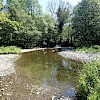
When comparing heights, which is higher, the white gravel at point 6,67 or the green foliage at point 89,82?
the green foliage at point 89,82

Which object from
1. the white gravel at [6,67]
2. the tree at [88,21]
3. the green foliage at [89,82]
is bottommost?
the white gravel at [6,67]

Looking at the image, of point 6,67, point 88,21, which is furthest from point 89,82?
point 88,21

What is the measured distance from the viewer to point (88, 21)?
1887 inches

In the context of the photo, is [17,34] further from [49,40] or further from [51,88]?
[51,88]

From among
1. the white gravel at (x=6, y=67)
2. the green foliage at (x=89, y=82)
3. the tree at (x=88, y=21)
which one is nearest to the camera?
the green foliage at (x=89, y=82)

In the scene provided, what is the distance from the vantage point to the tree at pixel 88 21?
46.8 metres

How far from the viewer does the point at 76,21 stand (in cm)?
5034

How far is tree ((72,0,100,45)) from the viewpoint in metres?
46.8

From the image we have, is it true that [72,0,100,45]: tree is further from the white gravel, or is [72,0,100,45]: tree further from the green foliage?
the green foliage

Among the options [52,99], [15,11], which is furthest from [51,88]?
[15,11]

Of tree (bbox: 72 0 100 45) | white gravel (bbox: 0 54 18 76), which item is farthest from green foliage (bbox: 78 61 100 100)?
tree (bbox: 72 0 100 45)

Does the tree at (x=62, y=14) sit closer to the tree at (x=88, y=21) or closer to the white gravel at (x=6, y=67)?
the tree at (x=88, y=21)

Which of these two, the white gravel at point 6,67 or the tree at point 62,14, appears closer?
the white gravel at point 6,67

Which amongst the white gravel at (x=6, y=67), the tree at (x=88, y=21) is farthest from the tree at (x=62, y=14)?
the white gravel at (x=6, y=67)
